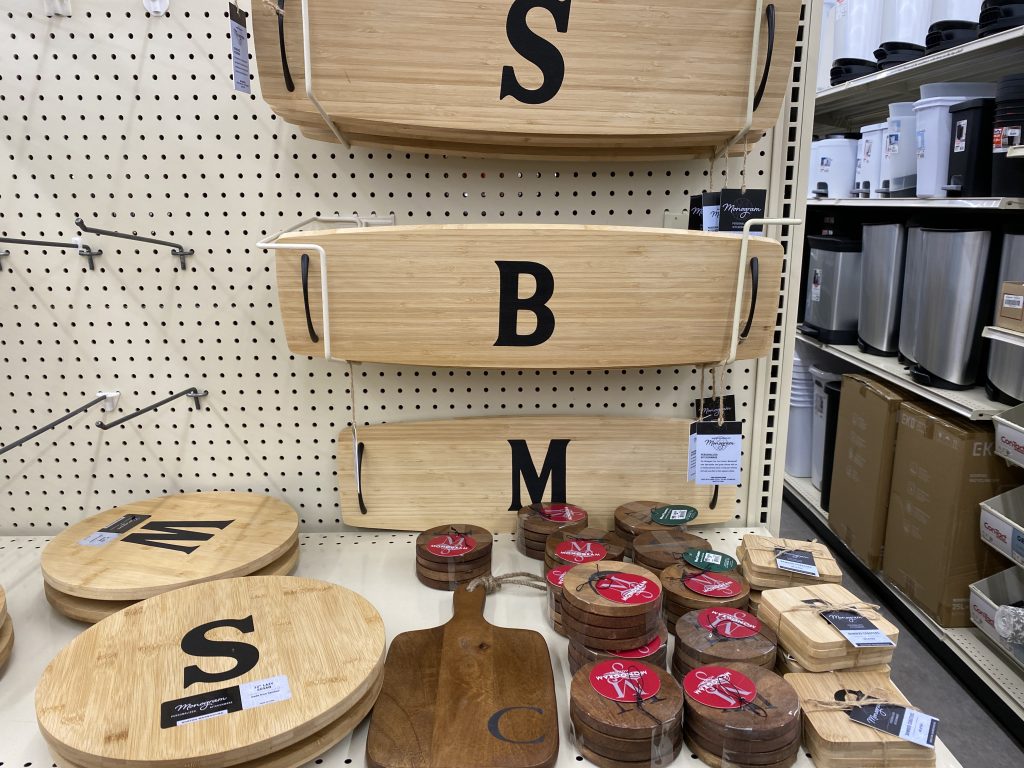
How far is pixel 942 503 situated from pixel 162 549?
7.55 ft

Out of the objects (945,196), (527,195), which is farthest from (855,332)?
(527,195)

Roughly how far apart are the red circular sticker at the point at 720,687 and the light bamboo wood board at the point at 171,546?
0.64 m

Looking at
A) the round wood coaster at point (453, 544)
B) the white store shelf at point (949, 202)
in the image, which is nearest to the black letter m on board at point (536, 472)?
the round wood coaster at point (453, 544)

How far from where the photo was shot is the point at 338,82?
35.1 inches

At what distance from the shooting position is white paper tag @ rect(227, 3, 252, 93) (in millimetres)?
914

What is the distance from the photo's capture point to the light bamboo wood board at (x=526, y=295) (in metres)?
0.93

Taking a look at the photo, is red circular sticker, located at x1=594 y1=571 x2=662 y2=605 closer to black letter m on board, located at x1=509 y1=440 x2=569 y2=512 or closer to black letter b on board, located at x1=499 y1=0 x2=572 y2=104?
black letter m on board, located at x1=509 y1=440 x2=569 y2=512

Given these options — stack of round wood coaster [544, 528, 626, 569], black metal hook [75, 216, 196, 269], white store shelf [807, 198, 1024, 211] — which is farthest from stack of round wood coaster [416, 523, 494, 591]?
white store shelf [807, 198, 1024, 211]

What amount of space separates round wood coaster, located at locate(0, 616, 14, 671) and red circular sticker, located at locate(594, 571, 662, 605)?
775mm

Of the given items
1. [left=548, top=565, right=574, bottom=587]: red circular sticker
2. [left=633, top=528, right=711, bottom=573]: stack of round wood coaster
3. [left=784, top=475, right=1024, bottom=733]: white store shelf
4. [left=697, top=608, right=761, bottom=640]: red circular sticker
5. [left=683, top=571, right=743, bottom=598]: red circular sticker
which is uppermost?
[left=548, top=565, right=574, bottom=587]: red circular sticker

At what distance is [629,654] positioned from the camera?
0.84 metres

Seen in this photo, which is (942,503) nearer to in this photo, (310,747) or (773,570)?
(773,570)

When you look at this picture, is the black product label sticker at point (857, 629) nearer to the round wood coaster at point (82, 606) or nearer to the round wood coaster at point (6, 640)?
the round wood coaster at point (82, 606)

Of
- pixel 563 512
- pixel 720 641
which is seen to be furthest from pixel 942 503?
Answer: pixel 720 641
